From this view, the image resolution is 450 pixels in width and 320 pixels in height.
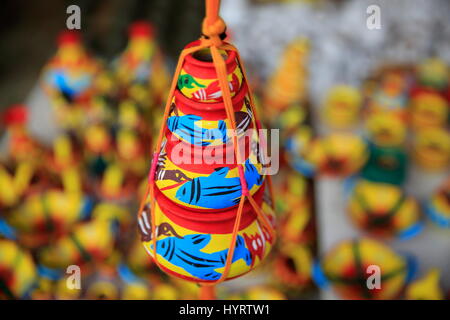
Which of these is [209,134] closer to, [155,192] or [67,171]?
[155,192]

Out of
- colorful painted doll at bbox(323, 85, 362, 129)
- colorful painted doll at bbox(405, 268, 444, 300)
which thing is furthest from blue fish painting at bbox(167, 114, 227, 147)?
colorful painted doll at bbox(323, 85, 362, 129)

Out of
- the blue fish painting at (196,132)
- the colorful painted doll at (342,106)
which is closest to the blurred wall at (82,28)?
the colorful painted doll at (342,106)

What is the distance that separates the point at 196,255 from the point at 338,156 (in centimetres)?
139

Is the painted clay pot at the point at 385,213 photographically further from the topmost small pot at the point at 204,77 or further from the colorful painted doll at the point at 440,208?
the topmost small pot at the point at 204,77

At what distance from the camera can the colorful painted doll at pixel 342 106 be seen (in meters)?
2.66

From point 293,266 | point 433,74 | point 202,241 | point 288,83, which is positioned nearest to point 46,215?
point 293,266

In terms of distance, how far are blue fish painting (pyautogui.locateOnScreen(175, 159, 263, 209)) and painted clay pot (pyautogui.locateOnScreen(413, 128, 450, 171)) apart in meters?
1.58

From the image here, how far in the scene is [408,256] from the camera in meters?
2.08

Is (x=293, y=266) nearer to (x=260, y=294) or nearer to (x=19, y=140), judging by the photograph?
(x=260, y=294)

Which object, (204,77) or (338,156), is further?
(338,156)

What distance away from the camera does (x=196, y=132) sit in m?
1.13

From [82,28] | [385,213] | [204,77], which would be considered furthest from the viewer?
[82,28]

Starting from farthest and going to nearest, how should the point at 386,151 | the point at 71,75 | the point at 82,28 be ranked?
the point at 82,28 → the point at 71,75 → the point at 386,151

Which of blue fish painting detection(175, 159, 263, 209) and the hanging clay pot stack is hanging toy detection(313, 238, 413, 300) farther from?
blue fish painting detection(175, 159, 263, 209)
